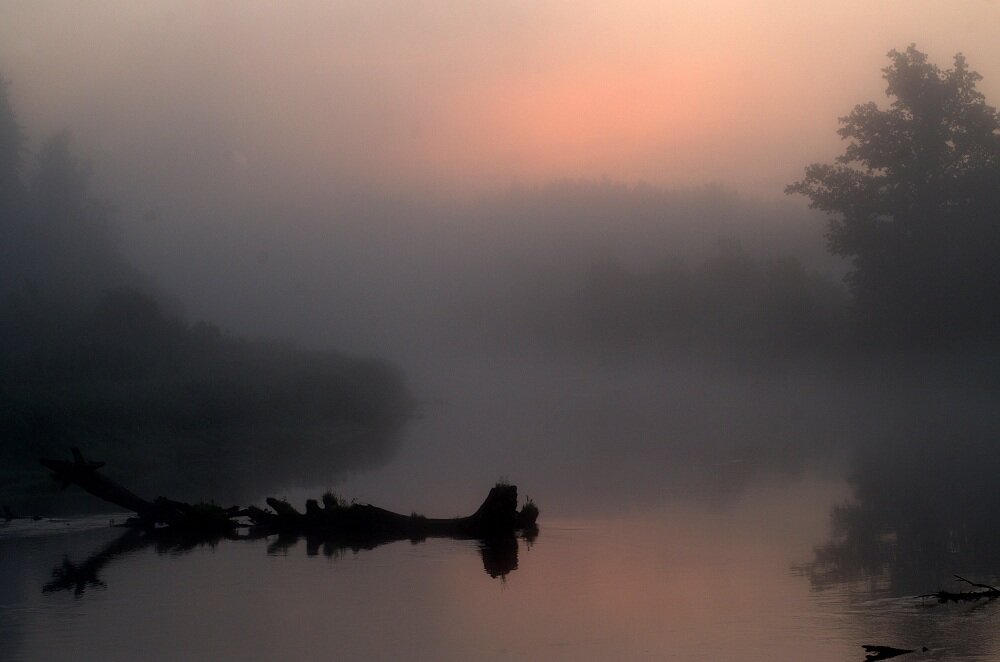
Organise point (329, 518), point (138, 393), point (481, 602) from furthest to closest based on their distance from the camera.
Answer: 1. point (138, 393)
2. point (329, 518)
3. point (481, 602)

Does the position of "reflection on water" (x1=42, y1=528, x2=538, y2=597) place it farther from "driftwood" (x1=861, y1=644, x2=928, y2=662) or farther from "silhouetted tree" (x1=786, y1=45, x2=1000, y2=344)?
"silhouetted tree" (x1=786, y1=45, x2=1000, y2=344)

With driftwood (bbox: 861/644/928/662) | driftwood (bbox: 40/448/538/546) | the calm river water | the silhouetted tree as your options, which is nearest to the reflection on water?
the calm river water

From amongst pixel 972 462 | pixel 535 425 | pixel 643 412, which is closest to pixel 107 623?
pixel 972 462

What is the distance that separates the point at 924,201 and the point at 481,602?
5052 cm

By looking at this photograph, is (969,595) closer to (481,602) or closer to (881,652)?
(881,652)

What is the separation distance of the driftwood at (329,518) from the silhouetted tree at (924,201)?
4376 cm

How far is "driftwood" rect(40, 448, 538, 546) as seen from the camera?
19.0 meters

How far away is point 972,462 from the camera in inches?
1237

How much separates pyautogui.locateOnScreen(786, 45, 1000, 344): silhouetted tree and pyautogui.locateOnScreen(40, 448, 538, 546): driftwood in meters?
43.8

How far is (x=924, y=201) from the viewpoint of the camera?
59.1m

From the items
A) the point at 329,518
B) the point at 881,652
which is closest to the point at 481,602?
the point at 881,652

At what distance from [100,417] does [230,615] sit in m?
34.0

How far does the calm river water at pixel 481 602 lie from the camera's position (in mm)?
12008

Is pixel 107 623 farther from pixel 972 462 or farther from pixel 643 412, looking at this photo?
pixel 643 412
